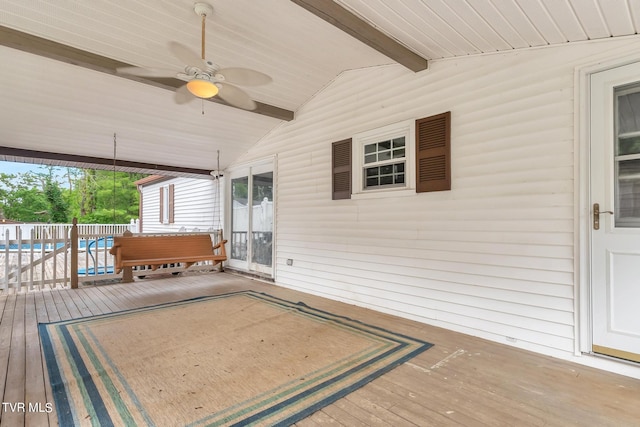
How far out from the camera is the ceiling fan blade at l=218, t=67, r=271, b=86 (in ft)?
9.11

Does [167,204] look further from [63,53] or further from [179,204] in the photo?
[63,53]

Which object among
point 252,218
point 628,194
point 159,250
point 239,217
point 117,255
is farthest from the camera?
point 239,217

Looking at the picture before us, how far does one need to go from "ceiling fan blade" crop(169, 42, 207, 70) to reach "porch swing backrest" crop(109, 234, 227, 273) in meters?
3.25

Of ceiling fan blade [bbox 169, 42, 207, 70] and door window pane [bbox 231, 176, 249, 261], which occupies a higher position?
ceiling fan blade [bbox 169, 42, 207, 70]

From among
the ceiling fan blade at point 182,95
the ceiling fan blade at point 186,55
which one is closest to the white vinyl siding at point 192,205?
the ceiling fan blade at point 182,95

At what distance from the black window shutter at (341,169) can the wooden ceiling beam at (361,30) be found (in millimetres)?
1361

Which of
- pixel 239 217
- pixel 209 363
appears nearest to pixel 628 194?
pixel 209 363

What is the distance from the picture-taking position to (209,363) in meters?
2.41

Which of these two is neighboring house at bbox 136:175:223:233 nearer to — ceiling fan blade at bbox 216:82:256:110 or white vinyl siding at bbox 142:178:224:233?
white vinyl siding at bbox 142:178:224:233

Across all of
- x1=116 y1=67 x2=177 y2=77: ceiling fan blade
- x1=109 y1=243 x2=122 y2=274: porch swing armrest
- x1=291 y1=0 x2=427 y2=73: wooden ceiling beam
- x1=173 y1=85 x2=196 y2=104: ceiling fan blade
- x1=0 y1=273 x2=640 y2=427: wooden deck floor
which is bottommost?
x1=0 y1=273 x2=640 y2=427: wooden deck floor

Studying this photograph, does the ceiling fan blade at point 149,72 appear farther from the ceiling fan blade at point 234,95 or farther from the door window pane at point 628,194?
the door window pane at point 628,194

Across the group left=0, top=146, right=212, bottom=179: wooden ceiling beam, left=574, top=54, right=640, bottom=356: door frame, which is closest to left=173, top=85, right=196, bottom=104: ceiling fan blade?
left=0, top=146, right=212, bottom=179: wooden ceiling beam

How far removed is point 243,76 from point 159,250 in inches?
141

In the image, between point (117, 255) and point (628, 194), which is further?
point (117, 255)
